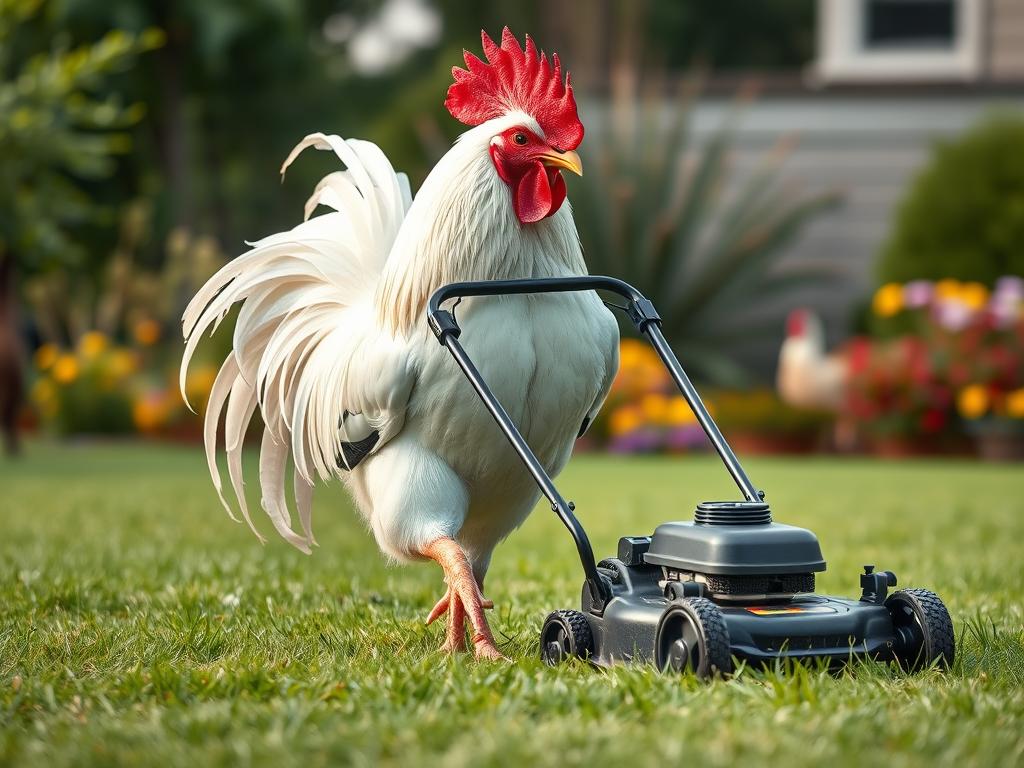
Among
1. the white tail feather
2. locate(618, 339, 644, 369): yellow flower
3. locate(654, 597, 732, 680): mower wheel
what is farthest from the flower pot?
locate(654, 597, 732, 680): mower wheel

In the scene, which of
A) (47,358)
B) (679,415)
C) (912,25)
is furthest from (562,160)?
(912,25)

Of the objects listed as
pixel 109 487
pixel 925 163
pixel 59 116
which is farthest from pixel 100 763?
pixel 925 163

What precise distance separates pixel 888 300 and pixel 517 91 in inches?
395

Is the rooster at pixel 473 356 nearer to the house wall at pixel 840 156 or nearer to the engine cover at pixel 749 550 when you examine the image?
the engine cover at pixel 749 550

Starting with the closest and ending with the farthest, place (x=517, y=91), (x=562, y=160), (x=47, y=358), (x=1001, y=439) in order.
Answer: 1. (x=562, y=160)
2. (x=517, y=91)
3. (x=1001, y=439)
4. (x=47, y=358)

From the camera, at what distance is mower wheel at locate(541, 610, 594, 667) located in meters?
3.12

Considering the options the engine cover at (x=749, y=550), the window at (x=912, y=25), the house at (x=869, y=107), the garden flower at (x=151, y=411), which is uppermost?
the window at (x=912, y=25)

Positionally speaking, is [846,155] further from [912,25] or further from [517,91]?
[517,91]

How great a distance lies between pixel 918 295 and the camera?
12.6 meters

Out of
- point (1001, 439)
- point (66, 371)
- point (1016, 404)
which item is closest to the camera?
point (1016, 404)

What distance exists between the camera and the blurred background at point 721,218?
38.2 feet

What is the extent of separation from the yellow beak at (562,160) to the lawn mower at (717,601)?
0.31m

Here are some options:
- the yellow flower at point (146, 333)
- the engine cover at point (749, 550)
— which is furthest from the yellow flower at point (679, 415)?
the engine cover at point (749, 550)

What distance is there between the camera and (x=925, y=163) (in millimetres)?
15359
